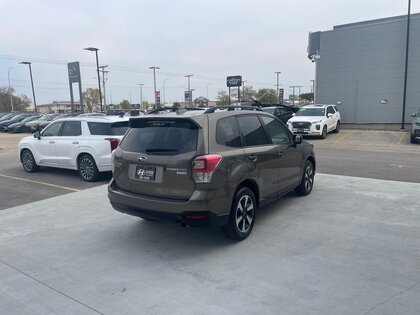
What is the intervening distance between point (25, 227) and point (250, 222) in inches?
133

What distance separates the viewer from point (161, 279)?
144 inches

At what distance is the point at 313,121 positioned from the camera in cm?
1797

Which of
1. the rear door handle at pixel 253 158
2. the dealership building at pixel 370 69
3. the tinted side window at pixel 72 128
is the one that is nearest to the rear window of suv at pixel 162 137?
the rear door handle at pixel 253 158

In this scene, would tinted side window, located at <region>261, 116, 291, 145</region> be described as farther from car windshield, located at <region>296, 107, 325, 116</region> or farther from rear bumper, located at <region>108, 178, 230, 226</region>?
car windshield, located at <region>296, 107, 325, 116</region>

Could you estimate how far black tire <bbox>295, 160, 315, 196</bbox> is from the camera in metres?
6.52

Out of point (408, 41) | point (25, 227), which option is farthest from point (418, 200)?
point (408, 41)

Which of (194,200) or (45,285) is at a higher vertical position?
(194,200)

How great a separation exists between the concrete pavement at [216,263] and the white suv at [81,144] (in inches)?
95.1

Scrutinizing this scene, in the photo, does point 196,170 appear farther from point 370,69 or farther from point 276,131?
point 370,69

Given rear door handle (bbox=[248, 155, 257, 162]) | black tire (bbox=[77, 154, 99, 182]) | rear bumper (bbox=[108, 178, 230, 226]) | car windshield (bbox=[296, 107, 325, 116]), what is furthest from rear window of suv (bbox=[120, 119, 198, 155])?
car windshield (bbox=[296, 107, 325, 116])

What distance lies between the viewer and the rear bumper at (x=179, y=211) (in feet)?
13.1

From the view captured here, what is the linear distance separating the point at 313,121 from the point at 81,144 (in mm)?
12674

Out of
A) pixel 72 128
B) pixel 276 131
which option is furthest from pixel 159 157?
pixel 72 128

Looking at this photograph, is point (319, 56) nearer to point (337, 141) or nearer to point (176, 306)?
point (337, 141)
